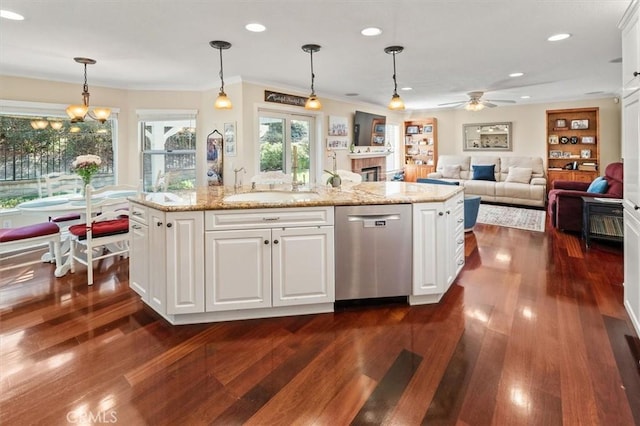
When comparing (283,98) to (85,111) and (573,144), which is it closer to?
(85,111)

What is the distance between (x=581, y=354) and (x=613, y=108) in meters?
7.62

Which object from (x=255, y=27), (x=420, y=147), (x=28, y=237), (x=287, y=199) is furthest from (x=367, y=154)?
(x=28, y=237)

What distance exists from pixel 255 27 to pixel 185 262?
2055 mm

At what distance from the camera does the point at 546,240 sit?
504cm

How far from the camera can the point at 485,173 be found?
8.60m

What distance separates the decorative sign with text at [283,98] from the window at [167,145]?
1231 millimetres

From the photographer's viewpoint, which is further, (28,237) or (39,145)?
(39,145)

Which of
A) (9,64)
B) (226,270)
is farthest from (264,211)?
(9,64)

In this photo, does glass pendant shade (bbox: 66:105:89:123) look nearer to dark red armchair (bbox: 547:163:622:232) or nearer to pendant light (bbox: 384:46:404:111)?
pendant light (bbox: 384:46:404:111)

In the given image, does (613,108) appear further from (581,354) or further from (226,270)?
(226,270)

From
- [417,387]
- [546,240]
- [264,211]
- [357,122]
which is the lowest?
[417,387]

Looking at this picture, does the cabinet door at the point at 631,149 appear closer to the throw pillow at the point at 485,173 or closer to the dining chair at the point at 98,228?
the dining chair at the point at 98,228

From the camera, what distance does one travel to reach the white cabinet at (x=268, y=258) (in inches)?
102

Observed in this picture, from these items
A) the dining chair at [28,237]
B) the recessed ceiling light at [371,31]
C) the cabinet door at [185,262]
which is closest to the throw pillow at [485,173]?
the recessed ceiling light at [371,31]
